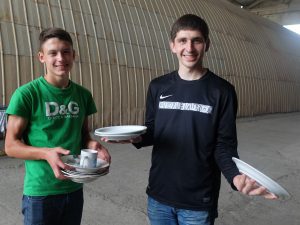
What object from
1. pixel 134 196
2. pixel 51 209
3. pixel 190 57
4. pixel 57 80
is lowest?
pixel 134 196

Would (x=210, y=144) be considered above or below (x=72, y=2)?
below

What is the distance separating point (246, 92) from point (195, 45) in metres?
13.2

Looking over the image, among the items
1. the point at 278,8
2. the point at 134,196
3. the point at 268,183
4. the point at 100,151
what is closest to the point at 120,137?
the point at 100,151

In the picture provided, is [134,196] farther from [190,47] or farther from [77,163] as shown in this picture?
[190,47]

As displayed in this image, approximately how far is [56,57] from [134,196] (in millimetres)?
3208

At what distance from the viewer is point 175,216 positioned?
216 centimetres

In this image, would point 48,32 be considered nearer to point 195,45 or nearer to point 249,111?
point 195,45

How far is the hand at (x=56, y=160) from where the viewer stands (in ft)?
5.74

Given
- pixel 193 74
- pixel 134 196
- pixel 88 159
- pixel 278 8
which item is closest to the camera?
pixel 88 159

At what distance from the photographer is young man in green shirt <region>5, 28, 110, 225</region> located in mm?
1867

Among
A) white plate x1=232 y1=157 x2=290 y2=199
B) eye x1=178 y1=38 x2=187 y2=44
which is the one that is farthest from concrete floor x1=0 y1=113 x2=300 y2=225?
eye x1=178 y1=38 x2=187 y2=44

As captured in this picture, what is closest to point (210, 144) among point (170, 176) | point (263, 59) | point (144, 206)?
point (170, 176)

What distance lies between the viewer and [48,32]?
1.94m

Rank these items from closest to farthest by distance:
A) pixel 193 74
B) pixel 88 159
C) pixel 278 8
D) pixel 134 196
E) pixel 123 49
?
pixel 88 159
pixel 193 74
pixel 134 196
pixel 123 49
pixel 278 8
